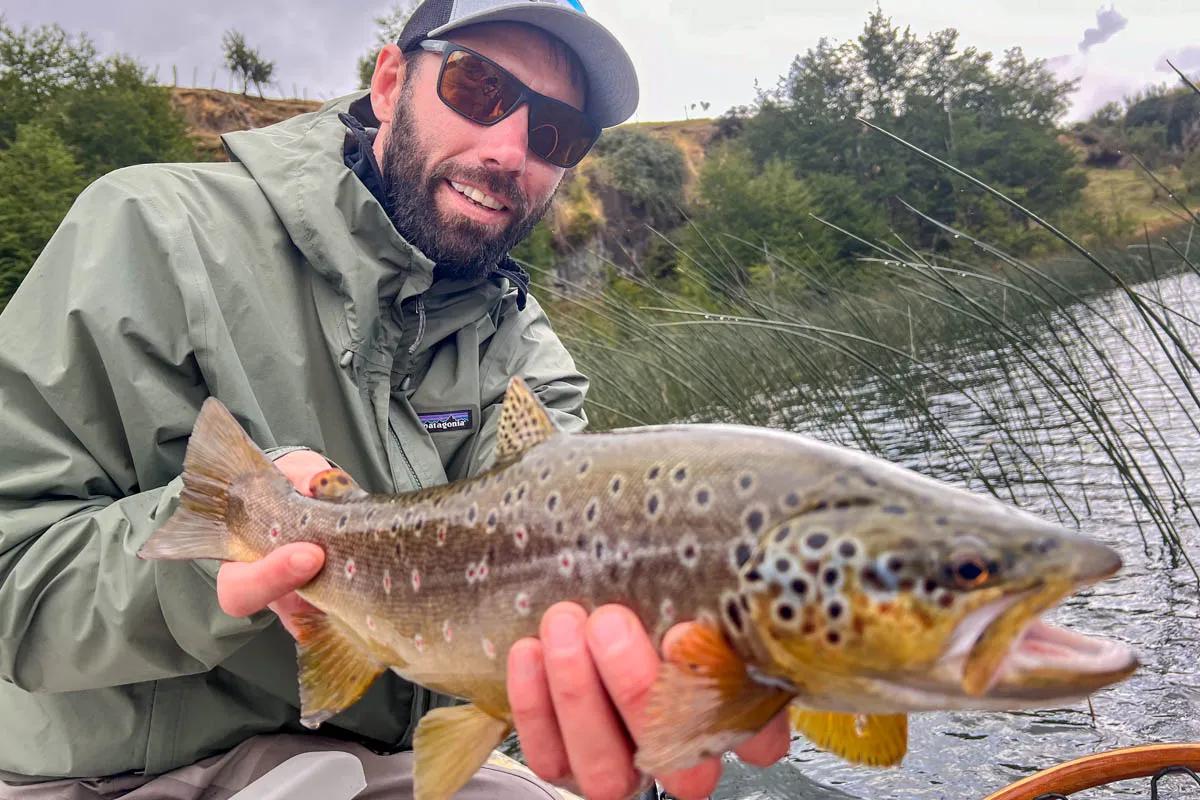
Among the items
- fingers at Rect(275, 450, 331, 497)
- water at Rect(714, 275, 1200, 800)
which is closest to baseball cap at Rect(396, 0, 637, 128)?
fingers at Rect(275, 450, 331, 497)

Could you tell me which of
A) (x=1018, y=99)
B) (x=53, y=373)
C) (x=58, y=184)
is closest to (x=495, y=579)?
(x=53, y=373)

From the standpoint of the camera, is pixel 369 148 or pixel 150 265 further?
pixel 369 148

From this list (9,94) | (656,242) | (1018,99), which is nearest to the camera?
(9,94)

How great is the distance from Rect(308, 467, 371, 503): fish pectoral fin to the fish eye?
1313 millimetres

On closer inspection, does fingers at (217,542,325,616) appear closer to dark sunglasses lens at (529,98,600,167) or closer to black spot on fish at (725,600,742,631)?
black spot on fish at (725,600,742,631)

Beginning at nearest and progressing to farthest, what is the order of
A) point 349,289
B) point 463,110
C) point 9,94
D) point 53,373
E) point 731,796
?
point 53,373
point 349,289
point 463,110
point 731,796
point 9,94

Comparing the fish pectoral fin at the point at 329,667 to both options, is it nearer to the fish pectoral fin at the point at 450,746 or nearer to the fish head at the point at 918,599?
the fish pectoral fin at the point at 450,746

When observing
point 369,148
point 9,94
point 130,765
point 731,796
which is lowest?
point 731,796

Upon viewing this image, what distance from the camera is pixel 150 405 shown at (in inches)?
83.0

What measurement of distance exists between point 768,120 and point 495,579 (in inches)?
2334

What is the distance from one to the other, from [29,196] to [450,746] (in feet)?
98.0

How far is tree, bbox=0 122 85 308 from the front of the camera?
23.9m

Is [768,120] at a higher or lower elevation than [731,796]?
higher

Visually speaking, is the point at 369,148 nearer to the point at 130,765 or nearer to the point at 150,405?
the point at 150,405
